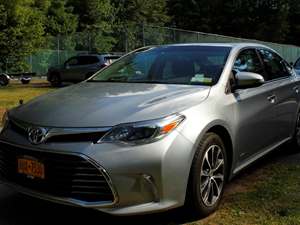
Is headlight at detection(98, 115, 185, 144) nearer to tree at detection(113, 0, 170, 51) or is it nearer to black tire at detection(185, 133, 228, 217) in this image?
black tire at detection(185, 133, 228, 217)

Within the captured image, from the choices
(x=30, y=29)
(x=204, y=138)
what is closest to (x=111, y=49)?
(x=30, y=29)

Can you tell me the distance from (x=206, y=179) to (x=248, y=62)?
6.09 feet

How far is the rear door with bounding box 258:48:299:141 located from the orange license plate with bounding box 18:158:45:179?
2909 mm

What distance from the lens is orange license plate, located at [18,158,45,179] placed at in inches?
165

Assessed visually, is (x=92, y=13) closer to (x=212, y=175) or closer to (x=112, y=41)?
(x=112, y=41)

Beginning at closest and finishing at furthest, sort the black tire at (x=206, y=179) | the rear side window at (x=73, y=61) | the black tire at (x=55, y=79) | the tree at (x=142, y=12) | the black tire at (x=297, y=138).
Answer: the black tire at (x=206, y=179) → the black tire at (x=297, y=138) → the rear side window at (x=73, y=61) → the black tire at (x=55, y=79) → the tree at (x=142, y=12)

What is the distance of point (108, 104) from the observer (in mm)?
4508

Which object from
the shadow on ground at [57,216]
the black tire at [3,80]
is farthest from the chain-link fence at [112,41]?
the shadow on ground at [57,216]

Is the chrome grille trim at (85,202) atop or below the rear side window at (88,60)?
atop

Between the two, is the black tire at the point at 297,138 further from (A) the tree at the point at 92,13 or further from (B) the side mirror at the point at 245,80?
(A) the tree at the point at 92,13

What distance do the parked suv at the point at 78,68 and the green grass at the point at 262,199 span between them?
18671 mm

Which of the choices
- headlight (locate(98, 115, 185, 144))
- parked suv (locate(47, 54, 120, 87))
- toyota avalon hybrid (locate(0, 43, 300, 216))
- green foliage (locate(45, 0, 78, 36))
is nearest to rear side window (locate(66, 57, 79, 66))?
parked suv (locate(47, 54, 120, 87))

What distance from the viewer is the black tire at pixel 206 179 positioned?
441 centimetres

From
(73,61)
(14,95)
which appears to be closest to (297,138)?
(14,95)
